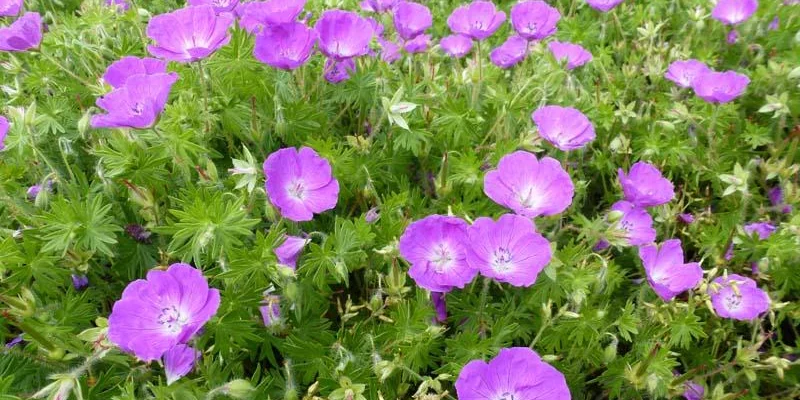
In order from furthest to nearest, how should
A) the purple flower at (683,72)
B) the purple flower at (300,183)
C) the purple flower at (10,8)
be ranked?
the purple flower at (683,72) → the purple flower at (10,8) → the purple flower at (300,183)

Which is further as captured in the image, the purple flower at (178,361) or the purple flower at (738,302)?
the purple flower at (738,302)

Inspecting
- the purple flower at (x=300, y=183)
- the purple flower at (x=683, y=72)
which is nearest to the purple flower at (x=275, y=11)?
the purple flower at (x=300, y=183)

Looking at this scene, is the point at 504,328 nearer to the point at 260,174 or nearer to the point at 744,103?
the point at 260,174

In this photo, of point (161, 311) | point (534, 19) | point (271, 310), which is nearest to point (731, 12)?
point (534, 19)

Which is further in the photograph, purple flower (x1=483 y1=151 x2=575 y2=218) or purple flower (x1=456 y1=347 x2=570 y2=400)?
purple flower (x1=483 y1=151 x2=575 y2=218)

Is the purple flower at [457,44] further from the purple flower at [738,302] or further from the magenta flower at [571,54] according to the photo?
the purple flower at [738,302]

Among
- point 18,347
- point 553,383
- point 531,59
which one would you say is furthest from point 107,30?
point 553,383

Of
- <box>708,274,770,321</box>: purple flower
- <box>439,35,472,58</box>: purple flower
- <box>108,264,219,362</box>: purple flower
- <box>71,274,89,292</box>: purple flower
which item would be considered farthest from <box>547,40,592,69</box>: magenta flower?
<box>71,274,89,292</box>: purple flower

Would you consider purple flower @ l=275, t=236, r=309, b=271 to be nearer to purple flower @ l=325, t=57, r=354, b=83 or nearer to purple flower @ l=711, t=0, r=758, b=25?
purple flower @ l=325, t=57, r=354, b=83
